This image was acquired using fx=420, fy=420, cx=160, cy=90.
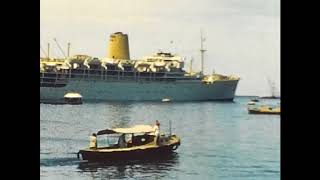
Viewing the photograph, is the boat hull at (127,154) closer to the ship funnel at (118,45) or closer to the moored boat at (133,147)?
the moored boat at (133,147)

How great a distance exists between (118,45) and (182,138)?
1.70ft

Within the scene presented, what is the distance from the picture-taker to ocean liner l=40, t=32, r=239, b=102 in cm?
144

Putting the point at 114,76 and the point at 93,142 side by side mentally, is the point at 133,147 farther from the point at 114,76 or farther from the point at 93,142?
the point at 114,76

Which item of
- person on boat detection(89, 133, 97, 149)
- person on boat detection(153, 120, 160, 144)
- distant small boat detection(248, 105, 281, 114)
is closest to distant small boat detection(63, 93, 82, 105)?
person on boat detection(89, 133, 97, 149)

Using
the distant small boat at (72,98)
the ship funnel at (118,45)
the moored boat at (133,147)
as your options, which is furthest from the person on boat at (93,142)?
the ship funnel at (118,45)

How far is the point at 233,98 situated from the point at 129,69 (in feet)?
1.38

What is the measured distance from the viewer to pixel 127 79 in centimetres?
175

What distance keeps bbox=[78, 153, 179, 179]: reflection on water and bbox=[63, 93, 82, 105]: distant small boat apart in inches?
9.6

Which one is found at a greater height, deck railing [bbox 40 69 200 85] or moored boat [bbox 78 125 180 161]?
deck railing [bbox 40 69 200 85]

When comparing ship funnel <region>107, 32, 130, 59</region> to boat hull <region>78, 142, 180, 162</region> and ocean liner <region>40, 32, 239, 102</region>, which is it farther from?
boat hull <region>78, 142, 180, 162</region>

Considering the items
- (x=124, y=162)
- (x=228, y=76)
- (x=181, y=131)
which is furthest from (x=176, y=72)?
(x=124, y=162)
